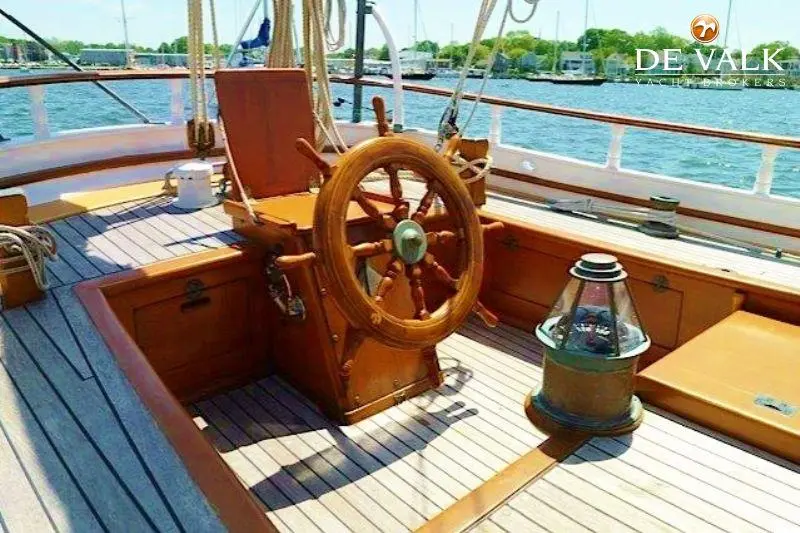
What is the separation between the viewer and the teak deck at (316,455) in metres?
1.31

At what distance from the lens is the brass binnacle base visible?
180 cm

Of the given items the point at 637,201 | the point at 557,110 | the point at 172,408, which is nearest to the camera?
the point at 172,408

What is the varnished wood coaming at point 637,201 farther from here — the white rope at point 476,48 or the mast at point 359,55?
the mast at point 359,55

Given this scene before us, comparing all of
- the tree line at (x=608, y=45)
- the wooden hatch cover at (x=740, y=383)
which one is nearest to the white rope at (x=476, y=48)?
the wooden hatch cover at (x=740, y=383)

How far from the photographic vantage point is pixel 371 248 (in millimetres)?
1998

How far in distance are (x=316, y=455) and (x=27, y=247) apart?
1.08m

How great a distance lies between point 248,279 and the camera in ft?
8.29

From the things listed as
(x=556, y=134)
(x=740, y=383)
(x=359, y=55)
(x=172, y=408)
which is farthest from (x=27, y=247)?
(x=556, y=134)

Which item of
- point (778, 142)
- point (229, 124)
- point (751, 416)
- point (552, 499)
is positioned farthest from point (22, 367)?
point (778, 142)

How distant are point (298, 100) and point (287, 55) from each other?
0.57m

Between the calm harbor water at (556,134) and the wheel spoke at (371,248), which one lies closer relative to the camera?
the wheel spoke at (371,248)

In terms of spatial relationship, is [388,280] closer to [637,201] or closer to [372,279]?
[372,279]

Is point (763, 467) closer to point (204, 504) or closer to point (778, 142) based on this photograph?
point (204, 504)

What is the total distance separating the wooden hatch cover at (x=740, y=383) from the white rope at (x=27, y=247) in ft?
6.13
